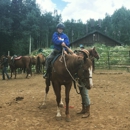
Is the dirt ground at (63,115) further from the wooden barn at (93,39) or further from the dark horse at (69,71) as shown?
the wooden barn at (93,39)

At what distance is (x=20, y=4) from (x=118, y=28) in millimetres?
38731

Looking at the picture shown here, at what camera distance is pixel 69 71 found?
4871 millimetres

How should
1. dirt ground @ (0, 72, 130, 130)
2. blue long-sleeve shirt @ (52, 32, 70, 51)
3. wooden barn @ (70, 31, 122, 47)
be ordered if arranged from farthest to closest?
wooden barn @ (70, 31, 122, 47)
blue long-sleeve shirt @ (52, 32, 70, 51)
dirt ground @ (0, 72, 130, 130)

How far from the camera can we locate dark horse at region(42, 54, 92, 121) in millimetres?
4485

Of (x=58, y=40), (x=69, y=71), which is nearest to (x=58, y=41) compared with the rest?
(x=58, y=40)

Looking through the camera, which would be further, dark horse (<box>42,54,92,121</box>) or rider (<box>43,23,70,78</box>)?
rider (<box>43,23,70,78</box>)

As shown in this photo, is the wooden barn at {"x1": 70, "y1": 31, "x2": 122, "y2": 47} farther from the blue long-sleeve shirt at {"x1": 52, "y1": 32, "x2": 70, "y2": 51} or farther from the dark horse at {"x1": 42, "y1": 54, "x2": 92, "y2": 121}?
the dark horse at {"x1": 42, "y1": 54, "x2": 92, "y2": 121}

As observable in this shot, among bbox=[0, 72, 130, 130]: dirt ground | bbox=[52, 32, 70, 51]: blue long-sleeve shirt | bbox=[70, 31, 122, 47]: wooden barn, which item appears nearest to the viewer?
bbox=[0, 72, 130, 130]: dirt ground

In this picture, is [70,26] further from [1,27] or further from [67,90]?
[67,90]

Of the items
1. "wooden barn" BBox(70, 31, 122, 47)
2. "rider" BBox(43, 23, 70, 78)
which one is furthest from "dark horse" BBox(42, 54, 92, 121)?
"wooden barn" BBox(70, 31, 122, 47)

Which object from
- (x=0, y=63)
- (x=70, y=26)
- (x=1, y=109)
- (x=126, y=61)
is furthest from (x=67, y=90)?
(x=70, y=26)

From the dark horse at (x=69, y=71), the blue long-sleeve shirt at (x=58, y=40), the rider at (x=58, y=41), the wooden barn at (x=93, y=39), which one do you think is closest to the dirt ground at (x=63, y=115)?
the dark horse at (x=69, y=71)

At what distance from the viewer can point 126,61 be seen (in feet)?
67.1

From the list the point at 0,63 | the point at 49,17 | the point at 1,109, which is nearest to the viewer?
the point at 1,109
